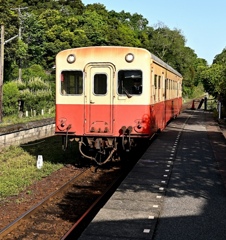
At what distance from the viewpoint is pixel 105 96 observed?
33.6ft

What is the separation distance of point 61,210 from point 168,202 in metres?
2.27

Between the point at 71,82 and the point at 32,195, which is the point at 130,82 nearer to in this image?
the point at 71,82

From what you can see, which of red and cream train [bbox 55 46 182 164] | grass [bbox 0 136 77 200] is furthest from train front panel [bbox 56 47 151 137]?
grass [bbox 0 136 77 200]

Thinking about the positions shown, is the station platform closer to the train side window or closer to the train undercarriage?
the train undercarriage

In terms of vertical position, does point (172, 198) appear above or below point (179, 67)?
below

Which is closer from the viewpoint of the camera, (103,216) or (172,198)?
(103,216)

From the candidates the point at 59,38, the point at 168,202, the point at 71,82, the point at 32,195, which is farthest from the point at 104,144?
the point at 59,38

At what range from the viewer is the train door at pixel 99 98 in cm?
1020

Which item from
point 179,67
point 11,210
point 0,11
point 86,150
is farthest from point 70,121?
point 179,67

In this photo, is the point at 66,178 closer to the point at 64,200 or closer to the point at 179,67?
the point at 64,200

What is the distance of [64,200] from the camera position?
8461 mm

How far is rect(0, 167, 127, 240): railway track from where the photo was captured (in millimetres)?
6539

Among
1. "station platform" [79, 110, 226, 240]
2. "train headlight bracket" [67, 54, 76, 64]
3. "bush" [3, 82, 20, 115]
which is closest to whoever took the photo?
"station platform" [79, 110, 226, 240]

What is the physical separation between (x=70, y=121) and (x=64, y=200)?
2.61 m
